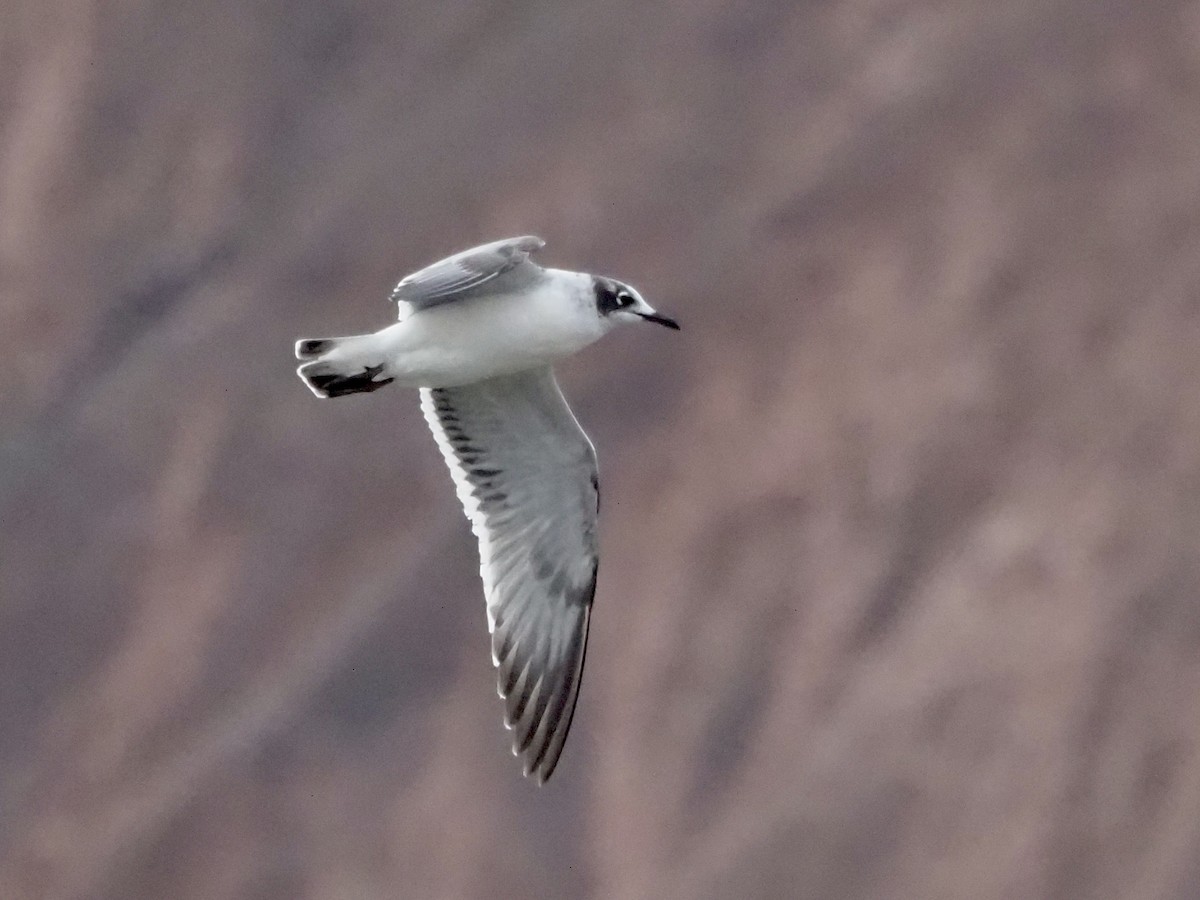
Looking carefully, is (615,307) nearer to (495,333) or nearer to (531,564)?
(495,333)

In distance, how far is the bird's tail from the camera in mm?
4594

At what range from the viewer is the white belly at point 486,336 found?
14.8 ft

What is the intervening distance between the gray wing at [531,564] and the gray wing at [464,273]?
0.70 meters

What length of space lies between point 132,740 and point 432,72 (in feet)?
9.31

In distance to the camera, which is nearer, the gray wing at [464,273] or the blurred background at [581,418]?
the gray wing at [464,273]

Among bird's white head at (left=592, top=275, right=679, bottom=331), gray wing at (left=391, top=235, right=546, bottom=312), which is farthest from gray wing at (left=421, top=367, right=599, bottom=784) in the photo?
gray wing at (left=391, top=235, right=546, bottom=312)

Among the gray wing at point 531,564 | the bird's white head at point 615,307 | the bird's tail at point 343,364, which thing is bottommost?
the gray wing at point 531,564

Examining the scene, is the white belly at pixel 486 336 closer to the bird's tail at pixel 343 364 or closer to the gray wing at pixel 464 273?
the bird's tail at pixel 343 364

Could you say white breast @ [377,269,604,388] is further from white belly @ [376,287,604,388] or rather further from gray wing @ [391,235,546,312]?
gray wing @ [391,235,546,312]

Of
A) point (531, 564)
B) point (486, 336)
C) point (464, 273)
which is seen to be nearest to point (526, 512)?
point (531, 564)

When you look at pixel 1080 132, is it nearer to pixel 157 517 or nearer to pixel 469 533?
pixel 469 533

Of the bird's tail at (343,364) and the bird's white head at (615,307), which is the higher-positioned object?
the bird's tail at (343,364)

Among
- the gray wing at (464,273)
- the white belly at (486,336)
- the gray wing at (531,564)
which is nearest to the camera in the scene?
the gray wing at (464,273)

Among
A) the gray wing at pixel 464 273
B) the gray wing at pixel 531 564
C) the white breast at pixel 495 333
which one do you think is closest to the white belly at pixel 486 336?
the white breast at pixel 495 333
